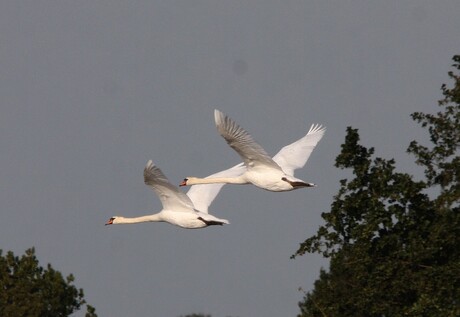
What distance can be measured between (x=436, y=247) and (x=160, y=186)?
27.3ft

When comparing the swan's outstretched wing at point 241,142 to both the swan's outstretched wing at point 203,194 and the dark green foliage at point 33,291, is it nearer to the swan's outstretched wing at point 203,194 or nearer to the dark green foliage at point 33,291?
the swan's outstretched wing at point 203,194

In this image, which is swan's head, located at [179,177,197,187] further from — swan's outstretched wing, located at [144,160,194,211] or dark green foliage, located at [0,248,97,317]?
dark green foliage, located at [0,248,97,317]

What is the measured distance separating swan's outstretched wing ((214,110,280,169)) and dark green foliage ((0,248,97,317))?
2479cm

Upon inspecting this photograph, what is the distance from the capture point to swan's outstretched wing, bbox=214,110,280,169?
37.1 metres

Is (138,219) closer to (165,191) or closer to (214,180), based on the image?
(214,180)

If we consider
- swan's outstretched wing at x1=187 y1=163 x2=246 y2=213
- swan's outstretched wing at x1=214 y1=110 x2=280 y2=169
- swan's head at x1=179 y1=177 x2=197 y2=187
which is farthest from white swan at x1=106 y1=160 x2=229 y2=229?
swan's outstretched wing at x1=214 y1=110 x2=280 y2=169

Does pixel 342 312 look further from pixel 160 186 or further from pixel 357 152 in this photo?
Result: pixel 160 186

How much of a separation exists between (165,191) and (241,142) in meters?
2.72

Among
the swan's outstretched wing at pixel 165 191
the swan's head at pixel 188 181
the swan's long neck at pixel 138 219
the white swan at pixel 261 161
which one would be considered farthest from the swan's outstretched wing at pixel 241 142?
the swan's head at pixel 188 181

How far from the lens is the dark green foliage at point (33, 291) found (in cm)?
6341

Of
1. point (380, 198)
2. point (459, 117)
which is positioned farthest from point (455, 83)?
point (380, 198)

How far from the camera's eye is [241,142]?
38250mm

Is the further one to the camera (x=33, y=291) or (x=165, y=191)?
(x=33, y=291)

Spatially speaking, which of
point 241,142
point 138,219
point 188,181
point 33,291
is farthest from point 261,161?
point 33,291
